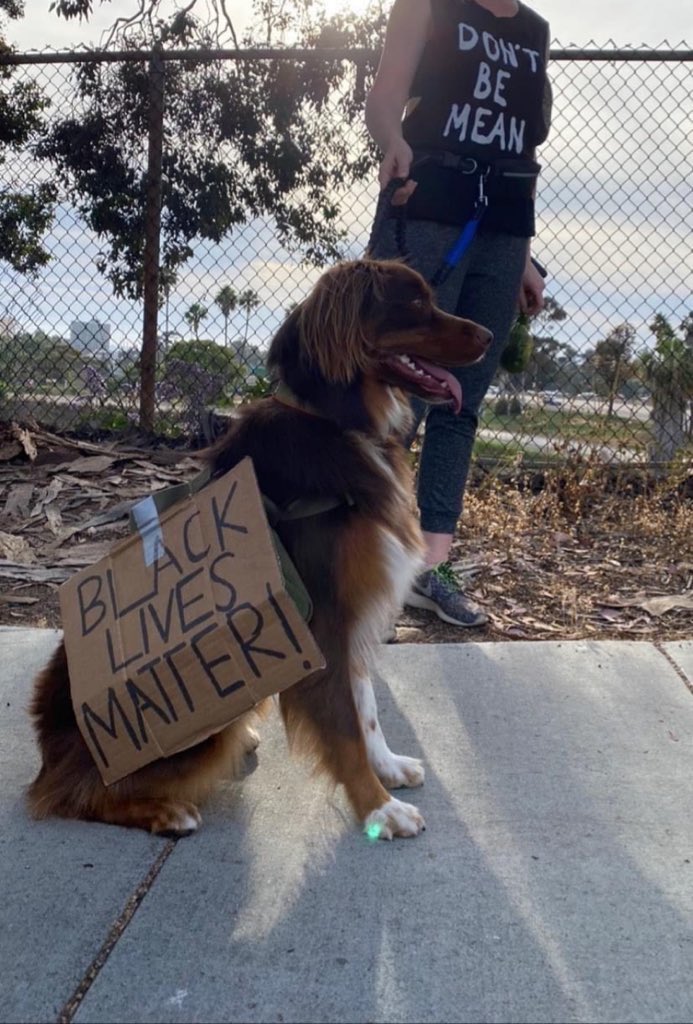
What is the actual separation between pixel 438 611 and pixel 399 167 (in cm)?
186

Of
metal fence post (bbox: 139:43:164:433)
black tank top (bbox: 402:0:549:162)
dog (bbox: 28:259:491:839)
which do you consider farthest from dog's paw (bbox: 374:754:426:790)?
metal fence post (bbox: 139:43:164:433)

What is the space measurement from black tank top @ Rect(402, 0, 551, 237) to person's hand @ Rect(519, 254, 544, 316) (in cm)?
45

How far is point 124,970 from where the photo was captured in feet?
6.46

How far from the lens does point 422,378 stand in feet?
9.32

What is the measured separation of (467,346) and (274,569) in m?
1.00

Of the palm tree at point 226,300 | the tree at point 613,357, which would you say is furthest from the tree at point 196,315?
the tree at point 613,357

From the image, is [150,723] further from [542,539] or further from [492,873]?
[542,539]

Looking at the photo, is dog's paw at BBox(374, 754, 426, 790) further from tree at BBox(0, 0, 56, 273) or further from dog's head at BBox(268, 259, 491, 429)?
tree at BBox(0, 0, 56, 273)

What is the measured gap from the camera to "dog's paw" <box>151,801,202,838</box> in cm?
251

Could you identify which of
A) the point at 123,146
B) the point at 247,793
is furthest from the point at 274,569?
the point at 123,146

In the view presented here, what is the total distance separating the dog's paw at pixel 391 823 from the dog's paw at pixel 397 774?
8.7 inches

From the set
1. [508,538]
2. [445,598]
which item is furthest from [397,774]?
[508,538]

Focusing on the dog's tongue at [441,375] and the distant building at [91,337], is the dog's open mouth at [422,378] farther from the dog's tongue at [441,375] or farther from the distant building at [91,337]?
the distant building at [91,337]

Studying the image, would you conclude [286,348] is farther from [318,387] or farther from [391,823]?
[391,823]
